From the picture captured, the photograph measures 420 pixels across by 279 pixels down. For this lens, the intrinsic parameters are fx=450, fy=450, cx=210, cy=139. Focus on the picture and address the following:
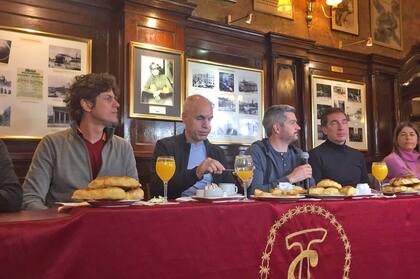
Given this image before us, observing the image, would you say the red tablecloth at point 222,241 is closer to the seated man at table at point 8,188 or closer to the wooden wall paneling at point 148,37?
the seated man at table at point 8,188

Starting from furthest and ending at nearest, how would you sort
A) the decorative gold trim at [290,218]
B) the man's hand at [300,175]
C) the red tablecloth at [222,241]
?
the man's hand at [300,175]
the decorative gold trim at [290,218]
the red tablecloth at [222,241]

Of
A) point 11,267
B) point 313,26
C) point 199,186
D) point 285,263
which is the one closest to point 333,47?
point 313,26

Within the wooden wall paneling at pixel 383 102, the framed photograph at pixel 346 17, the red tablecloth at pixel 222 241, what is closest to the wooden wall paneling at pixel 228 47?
the framed photograph at pixel 346 17

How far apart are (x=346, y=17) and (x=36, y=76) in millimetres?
4838

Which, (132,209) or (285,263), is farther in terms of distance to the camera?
(285,263)

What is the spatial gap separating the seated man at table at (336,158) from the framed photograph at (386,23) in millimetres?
4219

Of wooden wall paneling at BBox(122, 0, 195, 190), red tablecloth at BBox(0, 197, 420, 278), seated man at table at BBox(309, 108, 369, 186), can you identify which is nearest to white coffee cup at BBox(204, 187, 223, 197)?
red tablecloth at BBox(0, 197, 420, 278)

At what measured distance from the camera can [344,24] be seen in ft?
22.3

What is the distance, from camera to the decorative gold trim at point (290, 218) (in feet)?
5.47

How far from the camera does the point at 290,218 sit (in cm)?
176

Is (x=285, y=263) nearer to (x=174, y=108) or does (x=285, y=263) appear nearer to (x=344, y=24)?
(x=174, y=108)

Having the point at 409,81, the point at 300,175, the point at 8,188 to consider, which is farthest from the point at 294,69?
the point at 8,188

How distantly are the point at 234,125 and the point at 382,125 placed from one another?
2.89 metres

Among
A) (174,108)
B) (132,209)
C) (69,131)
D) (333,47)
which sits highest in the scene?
(333,47)
